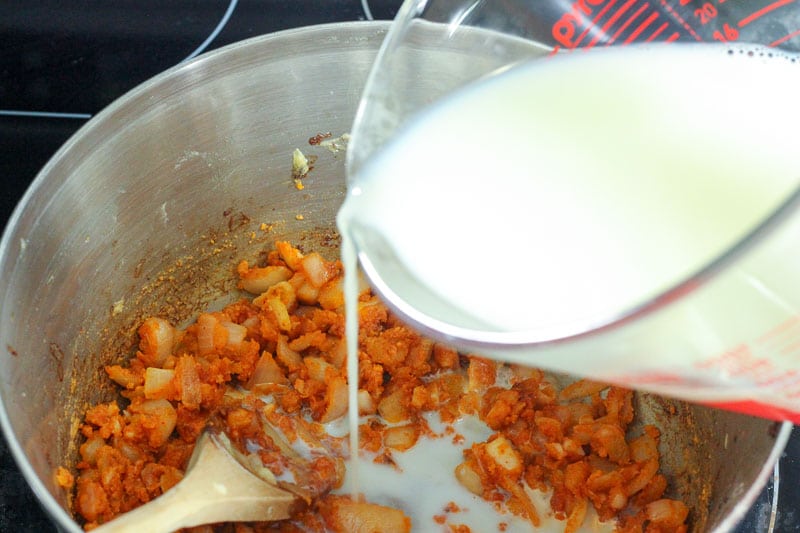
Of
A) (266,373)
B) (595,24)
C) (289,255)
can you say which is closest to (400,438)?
(266,373)

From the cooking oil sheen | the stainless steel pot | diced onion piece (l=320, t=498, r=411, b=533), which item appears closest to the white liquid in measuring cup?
the cooking oil sheen

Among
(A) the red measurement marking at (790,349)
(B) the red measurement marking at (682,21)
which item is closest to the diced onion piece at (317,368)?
(B) the red measurement marking at (682,21)

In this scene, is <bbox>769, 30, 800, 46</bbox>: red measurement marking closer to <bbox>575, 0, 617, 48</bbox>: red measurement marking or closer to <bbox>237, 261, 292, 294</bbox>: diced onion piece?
<bbox>575, 0, 617, 48</bbox>: red measurement marking

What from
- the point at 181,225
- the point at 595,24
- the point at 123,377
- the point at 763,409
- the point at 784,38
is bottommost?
the point at 123,377

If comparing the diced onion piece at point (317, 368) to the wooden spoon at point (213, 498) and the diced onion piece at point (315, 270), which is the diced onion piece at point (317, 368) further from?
the wooden spoon at point (213, 498)

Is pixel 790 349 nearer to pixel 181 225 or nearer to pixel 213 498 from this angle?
pixel 213 498

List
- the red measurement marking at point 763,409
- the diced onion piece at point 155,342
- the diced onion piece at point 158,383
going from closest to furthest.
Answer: the red measurement marking at point 763,409, the diced onion piece at point 158,383, the diced onion piece at point 155,342
